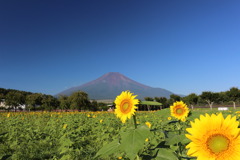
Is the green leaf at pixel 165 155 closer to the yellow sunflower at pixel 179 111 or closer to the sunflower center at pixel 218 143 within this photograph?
the sunflower center at pixel 218 143

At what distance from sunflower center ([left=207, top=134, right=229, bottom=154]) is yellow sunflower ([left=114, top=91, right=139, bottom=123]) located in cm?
71

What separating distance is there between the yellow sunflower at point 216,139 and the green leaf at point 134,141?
0.28m

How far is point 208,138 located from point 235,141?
147 mm

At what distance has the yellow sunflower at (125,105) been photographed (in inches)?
68.9

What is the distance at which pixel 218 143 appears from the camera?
43.9 inches

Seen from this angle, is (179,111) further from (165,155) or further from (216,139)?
(216,139)

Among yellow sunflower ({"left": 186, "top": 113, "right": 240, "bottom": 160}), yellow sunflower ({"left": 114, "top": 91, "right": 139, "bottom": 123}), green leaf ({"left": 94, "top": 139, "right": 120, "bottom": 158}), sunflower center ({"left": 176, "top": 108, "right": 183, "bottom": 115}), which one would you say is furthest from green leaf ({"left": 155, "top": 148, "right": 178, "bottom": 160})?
sunflower center ({"left": 176, "top": 108, "right": 183, "bottom": 115})

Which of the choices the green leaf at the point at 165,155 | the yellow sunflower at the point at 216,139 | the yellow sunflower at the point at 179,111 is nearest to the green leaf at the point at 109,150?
the green leaf at the point at 165,155

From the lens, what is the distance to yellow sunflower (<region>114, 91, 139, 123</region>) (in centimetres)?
175

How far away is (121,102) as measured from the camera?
6.21ft

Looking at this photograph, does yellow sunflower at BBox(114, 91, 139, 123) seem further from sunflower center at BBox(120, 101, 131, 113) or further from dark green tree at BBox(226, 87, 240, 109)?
dark green tree at BBox(226, 87, 240, 109)

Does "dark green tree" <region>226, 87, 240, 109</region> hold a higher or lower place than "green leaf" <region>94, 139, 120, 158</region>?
higher

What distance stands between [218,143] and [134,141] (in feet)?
1.66

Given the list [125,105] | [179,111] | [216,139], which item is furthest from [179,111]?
[216,139]
